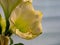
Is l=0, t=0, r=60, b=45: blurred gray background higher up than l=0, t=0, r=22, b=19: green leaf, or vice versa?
l=0, t=0, r=60, b=45: blurred gray background

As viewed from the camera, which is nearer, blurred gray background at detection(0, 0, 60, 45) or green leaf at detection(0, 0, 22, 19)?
green leaf at detection(0, 0, 22, 19)

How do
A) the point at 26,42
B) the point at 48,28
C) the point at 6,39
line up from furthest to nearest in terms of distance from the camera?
the point at 48,28
the point at 26,42
the point at 6,39

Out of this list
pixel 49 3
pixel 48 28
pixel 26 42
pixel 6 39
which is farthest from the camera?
pixel 49 3

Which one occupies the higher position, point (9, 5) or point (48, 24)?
point (48, 24)

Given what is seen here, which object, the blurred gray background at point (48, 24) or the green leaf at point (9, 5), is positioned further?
the blurred gray background at point (48, 24)

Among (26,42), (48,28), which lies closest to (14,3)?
(26,42)

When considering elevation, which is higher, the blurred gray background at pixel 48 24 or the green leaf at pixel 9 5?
the blurred gray background at pixel 48 24

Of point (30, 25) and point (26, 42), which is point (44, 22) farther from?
point (30, 25)

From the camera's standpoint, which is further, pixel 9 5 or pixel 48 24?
pixel 48 24
